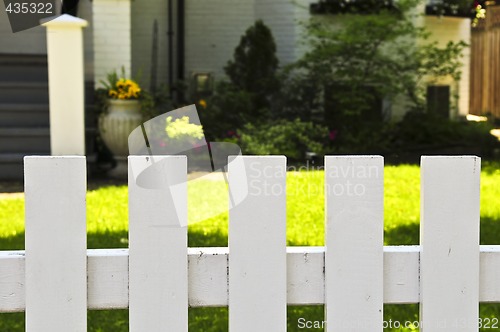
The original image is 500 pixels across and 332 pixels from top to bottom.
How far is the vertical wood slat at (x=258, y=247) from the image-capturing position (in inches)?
70.0

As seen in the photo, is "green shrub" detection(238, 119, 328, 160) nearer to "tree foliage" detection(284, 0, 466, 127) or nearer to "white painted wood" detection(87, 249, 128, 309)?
"tree foliage" detection(284, 0, 466, 127)

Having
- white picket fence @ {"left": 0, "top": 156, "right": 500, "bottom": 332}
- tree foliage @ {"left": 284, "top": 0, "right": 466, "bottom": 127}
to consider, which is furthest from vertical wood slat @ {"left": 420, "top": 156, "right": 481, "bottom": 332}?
tree foliage @ {"left": 284, "top": 0, "right": 466, "bottom": 127}

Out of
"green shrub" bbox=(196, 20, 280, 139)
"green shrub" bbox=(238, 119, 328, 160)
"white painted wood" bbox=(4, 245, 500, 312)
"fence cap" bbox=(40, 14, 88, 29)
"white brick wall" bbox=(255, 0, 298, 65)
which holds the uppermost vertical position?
"white brick wall" bbox=(255, 0, 298, 65)

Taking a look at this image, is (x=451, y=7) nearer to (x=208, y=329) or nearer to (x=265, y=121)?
(x=265, y=121)

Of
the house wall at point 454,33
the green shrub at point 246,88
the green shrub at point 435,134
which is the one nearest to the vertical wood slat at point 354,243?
the green shrub at point 246,88

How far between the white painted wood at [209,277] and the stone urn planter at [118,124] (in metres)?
6.50

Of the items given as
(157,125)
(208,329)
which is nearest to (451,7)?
(157,125)

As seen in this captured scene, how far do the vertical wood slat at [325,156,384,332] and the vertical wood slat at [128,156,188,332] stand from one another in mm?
340

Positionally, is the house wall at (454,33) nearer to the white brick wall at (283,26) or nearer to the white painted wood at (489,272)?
the white brick wall at (283,26)

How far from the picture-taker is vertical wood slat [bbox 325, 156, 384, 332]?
178cm

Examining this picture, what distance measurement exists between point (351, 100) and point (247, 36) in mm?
1731

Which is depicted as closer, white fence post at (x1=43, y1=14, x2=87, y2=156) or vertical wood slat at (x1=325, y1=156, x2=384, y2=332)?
vertical wood slat at (x1=325, y1=156, x2=384, y2=332)

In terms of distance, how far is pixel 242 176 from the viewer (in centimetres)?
179

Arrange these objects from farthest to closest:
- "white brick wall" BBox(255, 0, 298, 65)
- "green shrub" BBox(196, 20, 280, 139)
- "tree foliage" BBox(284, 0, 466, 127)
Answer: "white brick wall" BBox(255, 0, 298, 65), "tree foliage" BBox(284, 0, 466, 127), "green shrub" BBox(196, 20, 280, 139)
